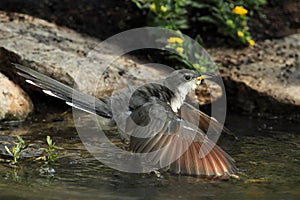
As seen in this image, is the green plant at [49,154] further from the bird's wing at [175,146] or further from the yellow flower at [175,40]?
the yellow flower at [175,40]

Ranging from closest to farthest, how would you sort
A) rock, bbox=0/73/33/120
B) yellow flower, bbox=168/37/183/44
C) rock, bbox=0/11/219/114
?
rock, bbox=0/73/33/120
rock, bbox=0/11/219/114
yellow flower, bbox=168/37/183/44

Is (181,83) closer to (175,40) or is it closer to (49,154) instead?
(49,154)

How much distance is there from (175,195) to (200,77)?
2.11m

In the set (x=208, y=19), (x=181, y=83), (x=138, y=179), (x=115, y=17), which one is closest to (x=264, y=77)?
(x=208, y=19)

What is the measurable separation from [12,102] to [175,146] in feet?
9.15

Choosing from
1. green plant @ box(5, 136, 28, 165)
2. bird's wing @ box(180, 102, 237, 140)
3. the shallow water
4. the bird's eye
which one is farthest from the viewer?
bird's wing @ box(180, 102, 237, 140)

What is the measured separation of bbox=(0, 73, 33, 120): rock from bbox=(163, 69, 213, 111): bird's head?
1988 millimetres

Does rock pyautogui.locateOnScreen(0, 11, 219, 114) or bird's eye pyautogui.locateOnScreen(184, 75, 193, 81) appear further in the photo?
rock pyautogui.locateOnScreen(0, 11, 219, 114)

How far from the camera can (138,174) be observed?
557 cm

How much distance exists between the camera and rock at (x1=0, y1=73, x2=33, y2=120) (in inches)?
291

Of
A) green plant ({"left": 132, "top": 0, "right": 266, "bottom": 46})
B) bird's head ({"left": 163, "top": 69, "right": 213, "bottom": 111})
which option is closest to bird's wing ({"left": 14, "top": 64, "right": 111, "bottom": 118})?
bird's head ({"left": 163, "top": 69, "right": 213, "bottom": 111})

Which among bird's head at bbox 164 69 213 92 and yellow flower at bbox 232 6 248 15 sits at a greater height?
yellow flower at bbox 232 6 248 15

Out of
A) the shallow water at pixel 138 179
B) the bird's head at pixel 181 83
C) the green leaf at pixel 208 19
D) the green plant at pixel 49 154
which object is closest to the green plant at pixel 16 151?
the shallow water at pixel 138 179

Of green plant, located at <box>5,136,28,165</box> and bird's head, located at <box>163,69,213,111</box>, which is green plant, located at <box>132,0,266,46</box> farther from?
green plant, located at <box>5,136,28,165</box>
